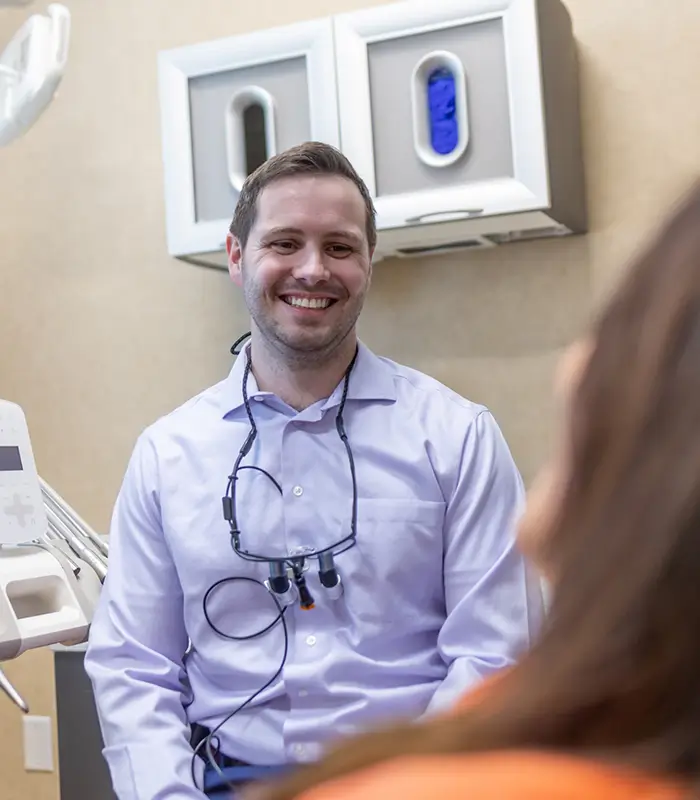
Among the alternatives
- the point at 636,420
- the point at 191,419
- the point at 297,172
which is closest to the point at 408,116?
the point at 297,172

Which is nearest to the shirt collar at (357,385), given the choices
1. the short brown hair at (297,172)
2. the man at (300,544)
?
the man at (300,544)

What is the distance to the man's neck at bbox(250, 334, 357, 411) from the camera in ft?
5.65

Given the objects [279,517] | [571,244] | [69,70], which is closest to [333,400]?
[279,517]

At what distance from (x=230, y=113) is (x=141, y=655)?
1.14 meters

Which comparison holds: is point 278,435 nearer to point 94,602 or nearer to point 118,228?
point 94,602

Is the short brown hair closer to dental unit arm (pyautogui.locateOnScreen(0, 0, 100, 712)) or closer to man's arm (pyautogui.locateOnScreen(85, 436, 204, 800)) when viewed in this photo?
man's arm (pyautogui.locateOnScreen(85, 436, 204, 800))

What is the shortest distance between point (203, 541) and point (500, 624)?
491 millimetres

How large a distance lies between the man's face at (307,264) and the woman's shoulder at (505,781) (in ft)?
4.18

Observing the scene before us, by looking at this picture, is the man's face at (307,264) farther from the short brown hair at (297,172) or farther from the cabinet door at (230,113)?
the cabinet door at (230,113)

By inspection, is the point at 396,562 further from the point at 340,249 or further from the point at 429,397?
the point at 340,249

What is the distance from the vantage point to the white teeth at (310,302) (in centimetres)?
171

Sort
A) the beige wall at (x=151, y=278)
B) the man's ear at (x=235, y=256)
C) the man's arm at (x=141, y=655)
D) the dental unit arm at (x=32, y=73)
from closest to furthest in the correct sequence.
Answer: the man's arm at (x=141, y=655) < the man's ear at (x=235, y=256) < the dental unit arm at (x=32, y=73) < the beige wall at (x=151, y=278)

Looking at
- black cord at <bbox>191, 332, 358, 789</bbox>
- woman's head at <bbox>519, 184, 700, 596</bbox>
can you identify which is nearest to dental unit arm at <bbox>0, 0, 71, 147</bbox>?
black cord at <bbox>191, 332, 358, 789</bbox>

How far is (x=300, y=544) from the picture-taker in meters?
1.61
